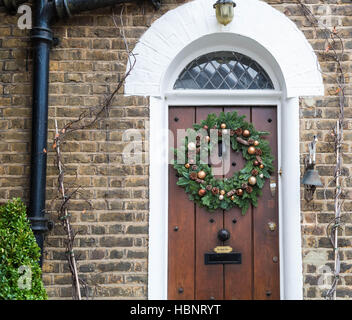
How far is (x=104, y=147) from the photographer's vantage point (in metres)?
3.84

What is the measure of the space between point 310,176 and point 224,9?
157 centimetres

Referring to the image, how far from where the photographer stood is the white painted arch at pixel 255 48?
150 inches

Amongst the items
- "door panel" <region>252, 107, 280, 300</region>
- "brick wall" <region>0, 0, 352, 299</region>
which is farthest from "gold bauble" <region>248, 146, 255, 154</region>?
"brick wall" <region>0, 0, 352, 299</region>

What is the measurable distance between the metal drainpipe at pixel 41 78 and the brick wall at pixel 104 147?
4.2 inches

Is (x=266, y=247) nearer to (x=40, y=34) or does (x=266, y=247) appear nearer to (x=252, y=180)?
(x=252, y=180)

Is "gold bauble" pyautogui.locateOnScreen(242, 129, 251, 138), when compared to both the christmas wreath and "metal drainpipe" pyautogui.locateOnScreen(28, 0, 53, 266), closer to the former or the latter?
the christmas wreath

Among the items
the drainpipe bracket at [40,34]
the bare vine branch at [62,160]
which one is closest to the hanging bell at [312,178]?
the bare vine branch at [62,160]

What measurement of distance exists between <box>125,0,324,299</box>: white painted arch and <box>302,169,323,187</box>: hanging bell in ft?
0.48

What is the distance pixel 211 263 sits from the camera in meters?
3.89

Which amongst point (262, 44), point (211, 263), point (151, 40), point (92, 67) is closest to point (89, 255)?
point (211, 263)

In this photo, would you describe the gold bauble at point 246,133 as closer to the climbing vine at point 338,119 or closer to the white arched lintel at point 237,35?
the white arched lintel at point 237,35
